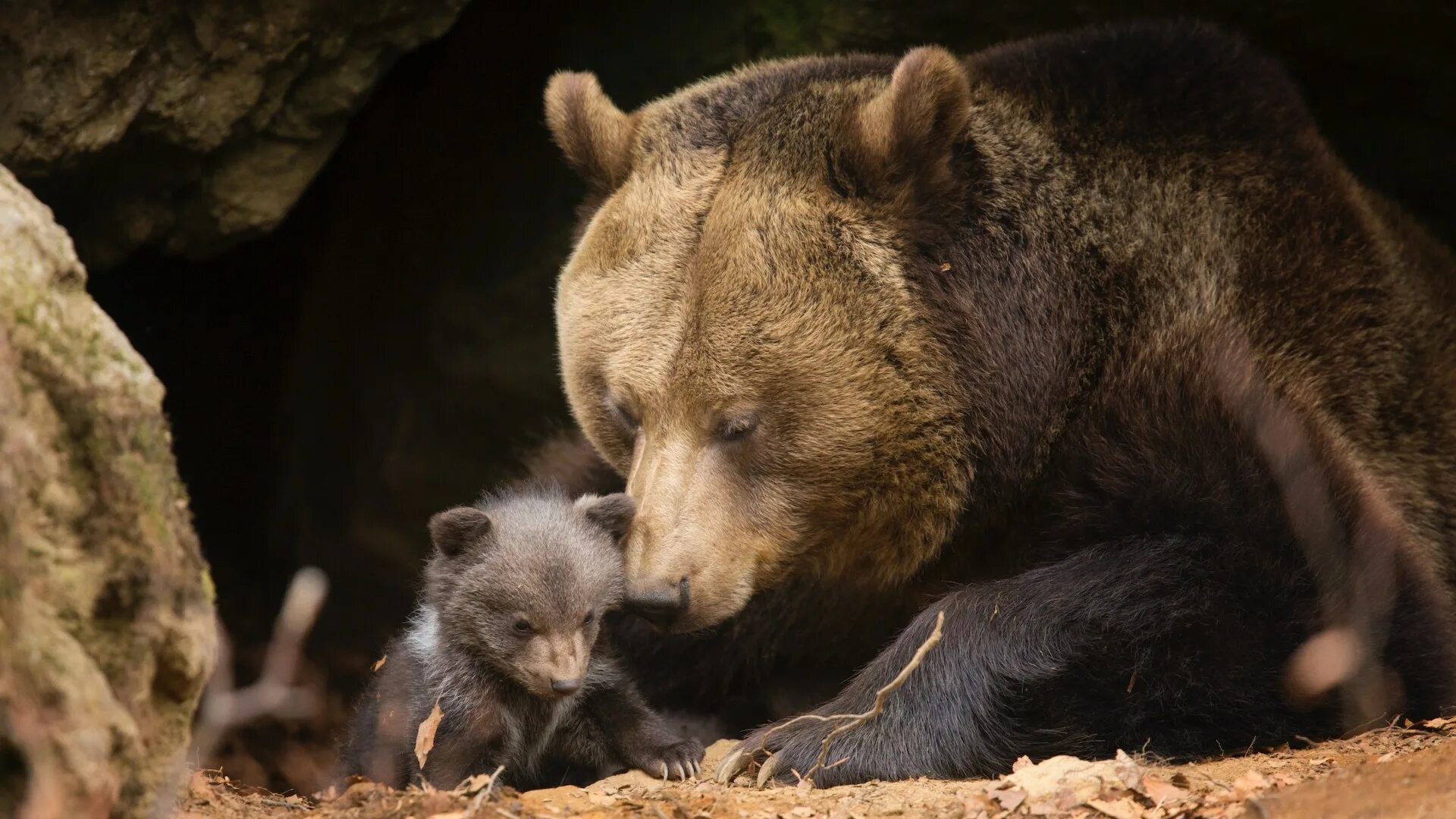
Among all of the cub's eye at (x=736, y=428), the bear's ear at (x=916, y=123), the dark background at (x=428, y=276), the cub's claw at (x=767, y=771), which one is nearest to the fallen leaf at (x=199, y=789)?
the cub's claw at (x=767, y=771)

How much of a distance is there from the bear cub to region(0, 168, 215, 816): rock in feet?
4.18

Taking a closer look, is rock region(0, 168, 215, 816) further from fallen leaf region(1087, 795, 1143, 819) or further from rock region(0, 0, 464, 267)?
rock region(0, 0, 464, 267)

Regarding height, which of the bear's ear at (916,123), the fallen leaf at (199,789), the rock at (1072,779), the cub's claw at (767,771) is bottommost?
the cub's claw at (767,771)

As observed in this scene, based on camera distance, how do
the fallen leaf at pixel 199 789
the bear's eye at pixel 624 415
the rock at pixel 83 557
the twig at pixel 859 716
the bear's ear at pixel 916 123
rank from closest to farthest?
the rock at pixel 83 557 → the fallen leaf at pixel 199 789 → the twig at pixel 859 716 → the bear's ear at pixel 916 123 → the bear's eye at pixel 624 415

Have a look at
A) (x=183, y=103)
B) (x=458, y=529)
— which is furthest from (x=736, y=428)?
(x=183, y=103)

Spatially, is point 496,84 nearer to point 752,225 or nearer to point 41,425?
point 752,225

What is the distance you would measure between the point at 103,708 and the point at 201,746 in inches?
16.6

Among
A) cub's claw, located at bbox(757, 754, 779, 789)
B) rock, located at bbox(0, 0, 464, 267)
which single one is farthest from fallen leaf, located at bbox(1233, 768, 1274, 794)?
rock, located at bbox(0, 0, 464, 267)

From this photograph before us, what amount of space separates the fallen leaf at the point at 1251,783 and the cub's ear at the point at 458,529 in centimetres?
219

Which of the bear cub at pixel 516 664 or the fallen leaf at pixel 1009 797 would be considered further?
the bear cub at pixel 516 664

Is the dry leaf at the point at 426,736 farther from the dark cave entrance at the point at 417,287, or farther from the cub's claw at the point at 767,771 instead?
the dark cave entrance at the point at 417,287

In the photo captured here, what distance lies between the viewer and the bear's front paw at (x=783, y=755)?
4.28 meters

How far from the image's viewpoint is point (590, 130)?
517 cm

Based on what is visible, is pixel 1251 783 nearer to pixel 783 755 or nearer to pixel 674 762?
pixel 783 755
